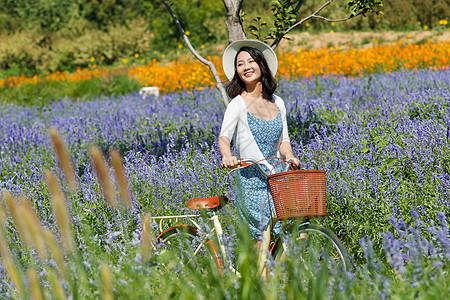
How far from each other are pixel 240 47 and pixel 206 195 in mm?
1220

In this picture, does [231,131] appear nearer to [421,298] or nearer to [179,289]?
[179,289]

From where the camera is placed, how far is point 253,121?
2.95m

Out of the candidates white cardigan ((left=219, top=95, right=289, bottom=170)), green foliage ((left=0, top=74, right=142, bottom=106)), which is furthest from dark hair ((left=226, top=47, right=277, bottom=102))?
green foliage ((left=0, top=74, right=142, bottom=106))

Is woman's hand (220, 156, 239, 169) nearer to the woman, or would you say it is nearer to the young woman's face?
the woman

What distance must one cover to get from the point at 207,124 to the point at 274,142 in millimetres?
3011

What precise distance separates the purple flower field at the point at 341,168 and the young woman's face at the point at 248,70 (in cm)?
88

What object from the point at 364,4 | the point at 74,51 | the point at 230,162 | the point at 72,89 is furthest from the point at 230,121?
the point at 74,51

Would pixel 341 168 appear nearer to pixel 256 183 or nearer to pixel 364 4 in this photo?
pixel 256 183

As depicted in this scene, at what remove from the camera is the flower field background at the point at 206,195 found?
1848 millimetres

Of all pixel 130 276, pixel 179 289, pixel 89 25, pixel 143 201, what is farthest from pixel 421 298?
pixel 89 25

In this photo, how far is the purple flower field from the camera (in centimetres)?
280

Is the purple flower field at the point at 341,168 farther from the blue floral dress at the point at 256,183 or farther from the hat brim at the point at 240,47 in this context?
the hat brim at the point at 240,47

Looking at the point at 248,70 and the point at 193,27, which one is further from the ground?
the point at 193,27

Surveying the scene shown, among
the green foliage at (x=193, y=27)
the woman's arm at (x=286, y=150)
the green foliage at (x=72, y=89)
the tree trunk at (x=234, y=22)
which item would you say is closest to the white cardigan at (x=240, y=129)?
the woman's arm at (x=286, y=150)
